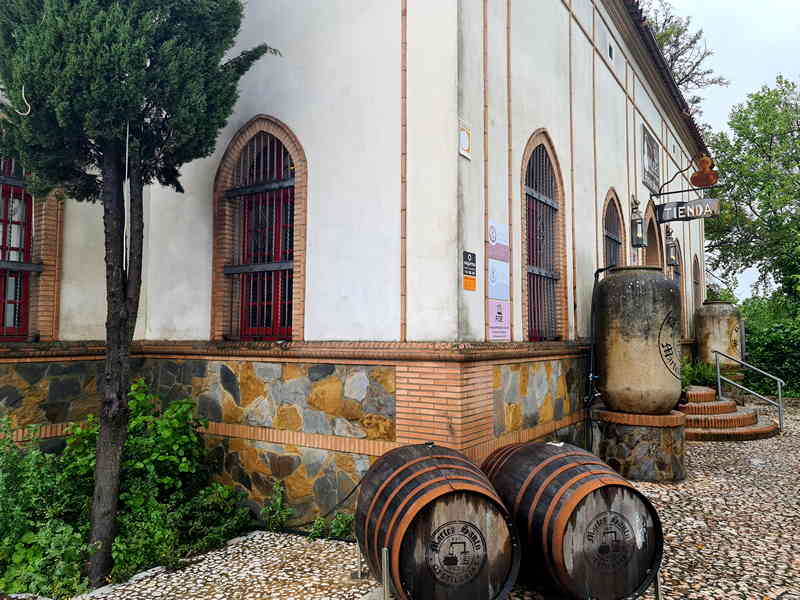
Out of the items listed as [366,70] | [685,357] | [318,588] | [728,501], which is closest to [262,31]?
[366,70]

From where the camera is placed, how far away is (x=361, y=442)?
5.68 metres

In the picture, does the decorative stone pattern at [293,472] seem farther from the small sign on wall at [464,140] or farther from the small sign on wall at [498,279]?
the small sign on wall at [464,140]

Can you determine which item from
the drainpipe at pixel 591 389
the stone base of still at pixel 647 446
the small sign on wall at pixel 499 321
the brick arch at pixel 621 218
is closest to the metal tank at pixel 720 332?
the brick arch at pixel 621 218

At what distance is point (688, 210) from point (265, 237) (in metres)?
9.82

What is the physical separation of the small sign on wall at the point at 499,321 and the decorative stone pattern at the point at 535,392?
313mm

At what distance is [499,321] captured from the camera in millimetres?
6129

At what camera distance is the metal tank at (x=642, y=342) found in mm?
7633

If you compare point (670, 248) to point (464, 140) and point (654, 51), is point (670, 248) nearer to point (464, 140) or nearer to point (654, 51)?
point (654, 51)

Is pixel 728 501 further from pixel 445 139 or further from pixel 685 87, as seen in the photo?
pixel 685 87

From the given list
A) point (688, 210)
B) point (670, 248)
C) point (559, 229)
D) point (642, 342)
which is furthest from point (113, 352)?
point (670, 248)

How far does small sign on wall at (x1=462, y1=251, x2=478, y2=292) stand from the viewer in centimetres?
543

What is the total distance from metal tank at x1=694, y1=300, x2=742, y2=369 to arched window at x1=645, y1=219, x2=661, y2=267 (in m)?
2.88

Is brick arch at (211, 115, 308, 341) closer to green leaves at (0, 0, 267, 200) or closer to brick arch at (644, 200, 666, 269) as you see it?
green leaves at (0, 0, 267, 200)

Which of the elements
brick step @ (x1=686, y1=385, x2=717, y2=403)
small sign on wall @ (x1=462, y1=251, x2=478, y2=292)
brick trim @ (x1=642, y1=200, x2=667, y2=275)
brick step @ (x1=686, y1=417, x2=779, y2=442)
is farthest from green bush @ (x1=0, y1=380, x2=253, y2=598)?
brick trim @ (x1=642, y1=200, x2=667, y2=275)
